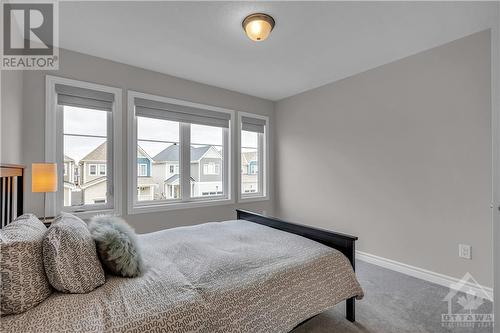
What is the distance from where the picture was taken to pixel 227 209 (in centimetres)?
390

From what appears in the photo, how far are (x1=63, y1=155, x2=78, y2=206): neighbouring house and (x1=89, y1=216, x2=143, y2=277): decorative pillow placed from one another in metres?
1.73

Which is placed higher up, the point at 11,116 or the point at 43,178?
the point at 11,116

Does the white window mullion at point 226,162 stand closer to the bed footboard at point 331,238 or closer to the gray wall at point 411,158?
the gray wall at point 411,158

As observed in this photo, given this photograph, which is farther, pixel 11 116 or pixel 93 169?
pixel 93 169

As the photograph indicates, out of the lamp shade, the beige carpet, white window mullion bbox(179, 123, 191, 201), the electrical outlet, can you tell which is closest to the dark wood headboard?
the lamp shade

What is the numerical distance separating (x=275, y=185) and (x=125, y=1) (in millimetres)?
3495

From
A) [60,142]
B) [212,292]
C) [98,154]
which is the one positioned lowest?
[212,292]

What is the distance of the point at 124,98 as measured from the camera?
3002mm

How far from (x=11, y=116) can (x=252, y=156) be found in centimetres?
321

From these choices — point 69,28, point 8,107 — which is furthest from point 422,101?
point 8,107

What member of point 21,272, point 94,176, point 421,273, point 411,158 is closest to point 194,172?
point 94,176

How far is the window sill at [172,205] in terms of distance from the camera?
3.08 metres

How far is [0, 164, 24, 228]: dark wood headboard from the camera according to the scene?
5.36ft

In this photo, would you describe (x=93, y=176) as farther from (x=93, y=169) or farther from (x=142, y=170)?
(x=142, y=170)
